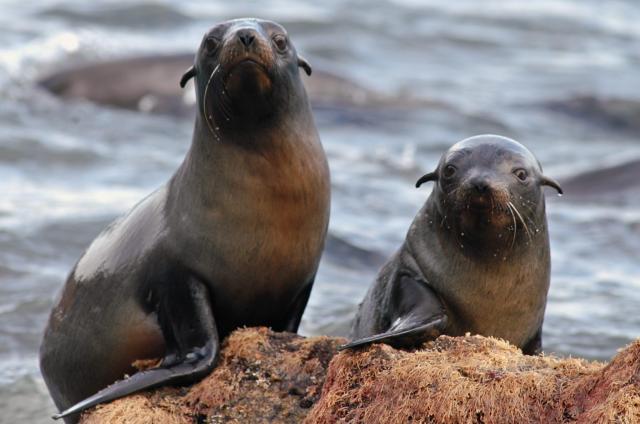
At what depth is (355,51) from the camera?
19000 millimetres

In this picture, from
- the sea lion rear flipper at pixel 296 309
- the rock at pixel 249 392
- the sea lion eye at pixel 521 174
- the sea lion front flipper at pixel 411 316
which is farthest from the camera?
the sea lion rear flipper at pixel 296 309

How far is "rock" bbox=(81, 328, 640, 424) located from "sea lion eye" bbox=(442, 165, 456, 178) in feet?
2.64

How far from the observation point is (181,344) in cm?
552

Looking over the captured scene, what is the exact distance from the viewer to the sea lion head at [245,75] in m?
5.47

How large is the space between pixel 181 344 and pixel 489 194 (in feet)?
4.52

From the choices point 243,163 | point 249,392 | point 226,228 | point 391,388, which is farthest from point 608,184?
point 391,388

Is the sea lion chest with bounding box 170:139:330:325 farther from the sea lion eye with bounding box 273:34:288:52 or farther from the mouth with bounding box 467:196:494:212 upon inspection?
the mouth with bounding box 467:196:494:212

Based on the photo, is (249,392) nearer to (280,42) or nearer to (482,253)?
(482,253)

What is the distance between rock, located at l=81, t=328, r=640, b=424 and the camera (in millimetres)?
4184

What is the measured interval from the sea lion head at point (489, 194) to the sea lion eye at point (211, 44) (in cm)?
105

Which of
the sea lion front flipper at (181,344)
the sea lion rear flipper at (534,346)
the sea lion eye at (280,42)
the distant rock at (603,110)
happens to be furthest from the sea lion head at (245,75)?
the distant rock at (603,110)

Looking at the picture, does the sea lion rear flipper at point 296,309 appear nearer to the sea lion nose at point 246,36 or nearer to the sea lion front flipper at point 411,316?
the sea lion front flipper at point 411,316

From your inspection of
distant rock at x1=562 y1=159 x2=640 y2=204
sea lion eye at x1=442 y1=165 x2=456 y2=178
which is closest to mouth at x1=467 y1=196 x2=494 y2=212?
sea lion eye at x1=442 y1=165 x2=456 y2=178

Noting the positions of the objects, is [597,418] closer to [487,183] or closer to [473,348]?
[473,348]
